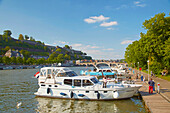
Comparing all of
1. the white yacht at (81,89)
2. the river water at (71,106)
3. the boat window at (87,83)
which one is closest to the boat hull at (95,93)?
the white yacht at (81,89)

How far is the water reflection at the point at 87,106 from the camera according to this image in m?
18.7

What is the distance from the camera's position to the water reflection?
1872 cm

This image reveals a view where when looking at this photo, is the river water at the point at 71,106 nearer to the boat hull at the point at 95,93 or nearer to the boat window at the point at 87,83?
the boat hull at the point at 95,93

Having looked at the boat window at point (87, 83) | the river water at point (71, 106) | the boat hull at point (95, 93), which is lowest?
the river water at point (71, 106)

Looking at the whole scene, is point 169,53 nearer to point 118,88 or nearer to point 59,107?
point 118,88

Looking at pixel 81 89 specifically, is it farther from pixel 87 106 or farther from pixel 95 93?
pixel 87 106

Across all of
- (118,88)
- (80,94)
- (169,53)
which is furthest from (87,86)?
(169,53)

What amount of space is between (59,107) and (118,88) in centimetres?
754

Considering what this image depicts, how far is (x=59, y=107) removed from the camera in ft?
65.4

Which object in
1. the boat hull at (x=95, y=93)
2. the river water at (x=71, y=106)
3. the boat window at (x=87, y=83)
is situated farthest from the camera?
the boat window at (x=87, y=83)

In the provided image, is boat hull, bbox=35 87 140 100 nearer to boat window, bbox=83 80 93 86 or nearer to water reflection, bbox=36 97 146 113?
water reflection, bbox=36 97 146 113

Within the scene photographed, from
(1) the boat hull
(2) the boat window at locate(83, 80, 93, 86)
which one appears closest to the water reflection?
(1) the boat hull

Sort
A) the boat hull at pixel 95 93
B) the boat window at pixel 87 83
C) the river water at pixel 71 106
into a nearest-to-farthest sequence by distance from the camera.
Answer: the river water at pixel 71 106 < the boat hull at pixel 95 93 < the boat window at pixel 87 83

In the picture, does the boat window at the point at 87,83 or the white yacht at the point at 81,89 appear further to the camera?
the boat window at the point at 87,83
